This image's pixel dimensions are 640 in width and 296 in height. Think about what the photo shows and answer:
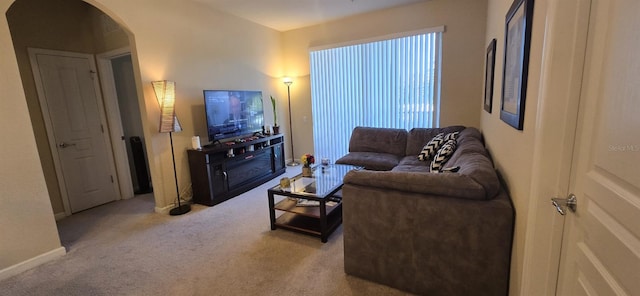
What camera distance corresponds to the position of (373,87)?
450 centimetres

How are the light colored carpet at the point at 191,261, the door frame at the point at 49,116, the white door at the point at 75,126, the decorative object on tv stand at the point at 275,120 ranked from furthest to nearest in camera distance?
1. the decorative object on tv stand at the point at 275,120
2. the white door at the point at 75,126
3. the door frame at the point at 49,116
4. the light colored carpet at the point at 191,261

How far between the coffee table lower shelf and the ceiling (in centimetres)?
290

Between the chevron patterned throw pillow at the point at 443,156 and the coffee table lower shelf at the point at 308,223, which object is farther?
the chevron patterned throw pillow at the point at 443,156

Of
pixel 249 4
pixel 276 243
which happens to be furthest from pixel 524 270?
pixel 249 4

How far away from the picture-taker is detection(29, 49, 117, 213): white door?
315cm

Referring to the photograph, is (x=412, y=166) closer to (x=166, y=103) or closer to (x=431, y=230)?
(x=431, y=230)

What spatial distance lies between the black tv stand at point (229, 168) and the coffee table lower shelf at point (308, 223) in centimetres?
110

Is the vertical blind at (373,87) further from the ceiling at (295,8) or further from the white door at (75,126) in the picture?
the white door at (75,126)

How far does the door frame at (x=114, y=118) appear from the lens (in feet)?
11.7

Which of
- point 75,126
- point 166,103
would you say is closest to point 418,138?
point 166,103

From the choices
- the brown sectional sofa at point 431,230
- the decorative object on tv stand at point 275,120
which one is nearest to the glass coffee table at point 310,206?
the brown sectional sofa at point 431,230

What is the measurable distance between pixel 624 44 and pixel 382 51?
3.82 meters

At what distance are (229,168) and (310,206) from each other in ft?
4.81

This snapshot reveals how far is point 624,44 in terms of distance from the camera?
2.39ft
